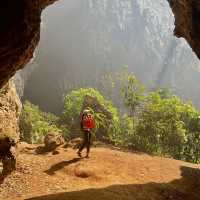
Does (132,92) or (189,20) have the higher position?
(189,20)

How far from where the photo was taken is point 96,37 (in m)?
78.1

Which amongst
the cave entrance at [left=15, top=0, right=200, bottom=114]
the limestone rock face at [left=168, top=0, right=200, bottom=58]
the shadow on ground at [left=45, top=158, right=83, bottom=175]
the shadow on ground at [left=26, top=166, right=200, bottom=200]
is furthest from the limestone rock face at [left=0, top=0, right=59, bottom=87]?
the cave entrance at [left=15, top=0, right=200, bottom=114]

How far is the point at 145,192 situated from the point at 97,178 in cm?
231

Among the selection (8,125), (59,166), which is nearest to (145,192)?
(59,166)

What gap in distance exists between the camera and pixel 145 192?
1498 cm

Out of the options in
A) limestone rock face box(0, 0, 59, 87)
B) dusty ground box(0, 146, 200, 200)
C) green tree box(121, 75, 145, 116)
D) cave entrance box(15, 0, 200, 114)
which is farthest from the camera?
cave entrance box(15, 0, 200, 114)

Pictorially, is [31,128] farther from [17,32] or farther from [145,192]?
[17,32]

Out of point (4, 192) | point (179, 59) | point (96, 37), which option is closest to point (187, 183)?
point (4, 192)

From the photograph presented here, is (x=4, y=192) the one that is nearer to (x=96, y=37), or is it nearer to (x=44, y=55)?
(x=44, y=55)

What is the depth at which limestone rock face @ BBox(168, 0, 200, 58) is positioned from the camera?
51.7ft

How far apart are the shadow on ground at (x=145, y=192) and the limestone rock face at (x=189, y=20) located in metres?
5.52

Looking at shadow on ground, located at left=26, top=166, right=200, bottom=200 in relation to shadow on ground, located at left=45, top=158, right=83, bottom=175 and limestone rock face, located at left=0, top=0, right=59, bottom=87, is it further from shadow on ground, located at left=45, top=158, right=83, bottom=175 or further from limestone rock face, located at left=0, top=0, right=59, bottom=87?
limestone rock face, located at left=0, top=0, right=59, bottom=87

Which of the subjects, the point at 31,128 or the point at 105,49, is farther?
the point at 105,49

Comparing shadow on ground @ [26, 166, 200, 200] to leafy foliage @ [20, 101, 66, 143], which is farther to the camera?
leafy foliage @ [20, 101, 66, 143]
